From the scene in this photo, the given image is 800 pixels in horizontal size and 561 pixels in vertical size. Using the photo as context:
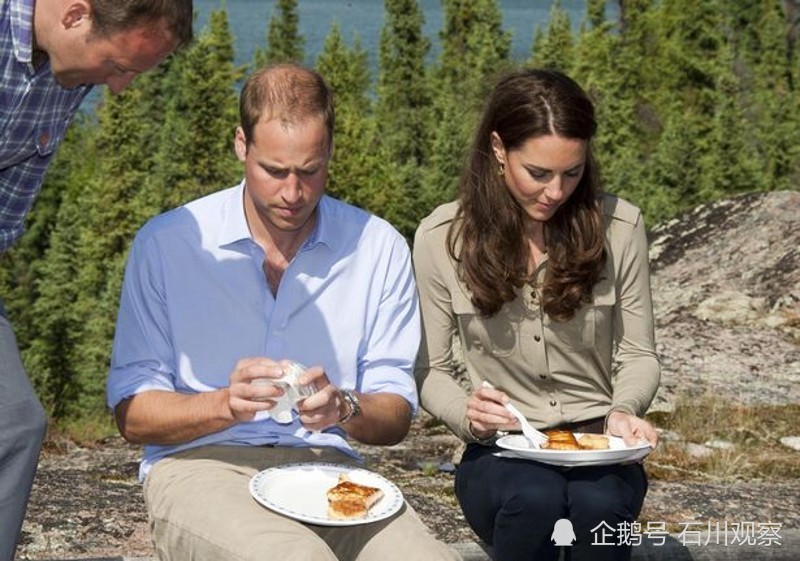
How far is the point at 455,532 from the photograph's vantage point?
17.6 feet

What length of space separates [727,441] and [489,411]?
11.8 ft

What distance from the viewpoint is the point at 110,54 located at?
374 centimetres

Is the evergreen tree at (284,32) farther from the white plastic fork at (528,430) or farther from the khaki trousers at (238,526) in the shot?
the khaki trousers at (238,526)

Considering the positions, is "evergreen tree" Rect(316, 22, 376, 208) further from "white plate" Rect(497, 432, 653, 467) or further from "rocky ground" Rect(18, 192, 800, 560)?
"white plate" Rect(497, 432, 653, 467)

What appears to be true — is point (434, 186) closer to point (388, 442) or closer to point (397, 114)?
point (397, 114)

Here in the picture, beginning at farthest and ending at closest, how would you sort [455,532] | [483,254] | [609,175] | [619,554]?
[609,175], [455,532], [483,254], [619,554]

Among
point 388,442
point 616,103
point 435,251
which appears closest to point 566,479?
point 388,442

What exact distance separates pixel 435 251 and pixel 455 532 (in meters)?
1.30

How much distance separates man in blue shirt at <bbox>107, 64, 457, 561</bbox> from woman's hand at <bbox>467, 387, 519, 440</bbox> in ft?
0.69

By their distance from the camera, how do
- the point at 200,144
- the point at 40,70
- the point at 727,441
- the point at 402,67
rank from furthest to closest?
the point at 402,67 → the point at 200,144 → the point at 727,441 → the point at 40,70

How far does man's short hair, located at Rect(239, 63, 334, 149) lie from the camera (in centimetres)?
409

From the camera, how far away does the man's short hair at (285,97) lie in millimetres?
4086

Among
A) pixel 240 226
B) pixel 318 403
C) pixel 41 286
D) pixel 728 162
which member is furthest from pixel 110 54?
pixel 41 286

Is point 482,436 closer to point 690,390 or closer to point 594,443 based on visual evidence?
point 594,443
